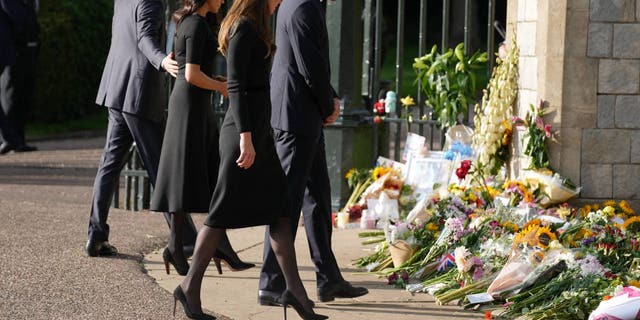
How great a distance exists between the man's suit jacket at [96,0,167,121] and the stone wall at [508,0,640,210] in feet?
7.51

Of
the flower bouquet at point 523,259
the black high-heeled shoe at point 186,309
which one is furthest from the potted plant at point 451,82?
the black high-heeled shoe at point 186,309

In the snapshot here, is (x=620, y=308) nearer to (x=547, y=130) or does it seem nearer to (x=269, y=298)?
(x=269, y=298)

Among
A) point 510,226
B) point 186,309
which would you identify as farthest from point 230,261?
point 510,226

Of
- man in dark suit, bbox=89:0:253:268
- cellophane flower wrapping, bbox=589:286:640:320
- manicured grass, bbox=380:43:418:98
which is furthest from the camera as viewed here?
manicured grass, bbox=380:43:418:98

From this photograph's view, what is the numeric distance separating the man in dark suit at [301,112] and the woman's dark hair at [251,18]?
1.37ft

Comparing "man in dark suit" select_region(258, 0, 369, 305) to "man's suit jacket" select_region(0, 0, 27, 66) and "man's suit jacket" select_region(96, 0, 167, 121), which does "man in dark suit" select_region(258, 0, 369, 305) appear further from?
"man's suit jacket" select_region(0, 0, 27, 66)

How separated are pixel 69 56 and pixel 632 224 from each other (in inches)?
434

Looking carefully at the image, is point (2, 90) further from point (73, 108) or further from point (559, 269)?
point (559, 269)

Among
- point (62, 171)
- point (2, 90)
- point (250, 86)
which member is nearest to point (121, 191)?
point (62, 171)

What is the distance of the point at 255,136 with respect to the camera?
584cm

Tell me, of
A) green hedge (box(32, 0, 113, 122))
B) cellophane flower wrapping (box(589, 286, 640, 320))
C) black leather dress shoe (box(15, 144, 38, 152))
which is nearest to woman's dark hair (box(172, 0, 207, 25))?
cellophane flower wrapping (box(589, 286, 640, 320))

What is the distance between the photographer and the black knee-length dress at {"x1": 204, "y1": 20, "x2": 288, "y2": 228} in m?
5.80

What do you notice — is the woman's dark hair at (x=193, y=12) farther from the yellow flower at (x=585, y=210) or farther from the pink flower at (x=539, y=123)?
the yellow flower at (x=585, y=210)

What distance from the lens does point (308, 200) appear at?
6.60m
